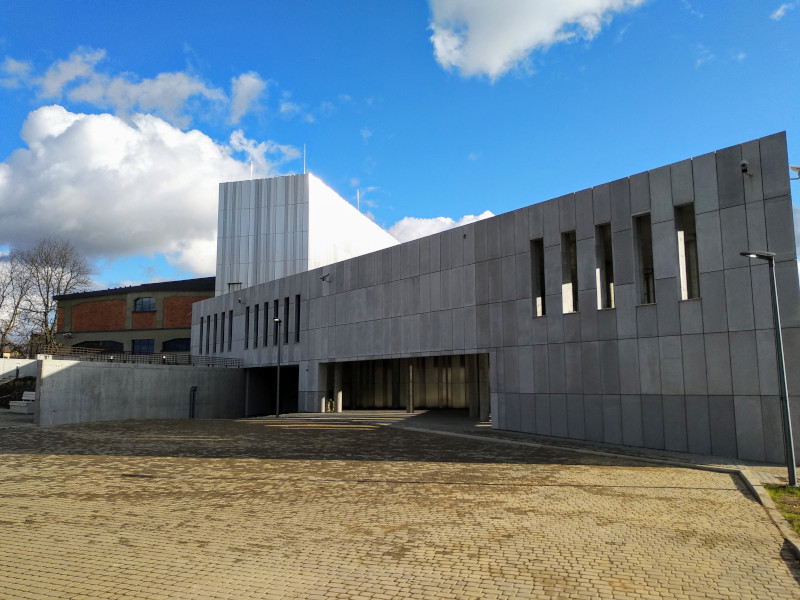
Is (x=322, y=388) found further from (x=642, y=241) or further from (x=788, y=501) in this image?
(x=788, y=501)

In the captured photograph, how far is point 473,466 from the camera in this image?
16.0 metres

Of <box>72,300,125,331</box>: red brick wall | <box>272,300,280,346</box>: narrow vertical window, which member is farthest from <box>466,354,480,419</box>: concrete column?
<box>72,300,125,331</box>: red brick wall

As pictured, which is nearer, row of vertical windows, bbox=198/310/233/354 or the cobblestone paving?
the cobblestone paving

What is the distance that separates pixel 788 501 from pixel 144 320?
67.8 meters

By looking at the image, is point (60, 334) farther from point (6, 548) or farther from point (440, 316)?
point (6, 548)

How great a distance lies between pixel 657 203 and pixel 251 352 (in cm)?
3371

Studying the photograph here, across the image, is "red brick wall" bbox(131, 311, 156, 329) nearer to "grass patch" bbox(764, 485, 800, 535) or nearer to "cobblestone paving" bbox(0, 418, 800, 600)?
"cobblestone paving" bbox(0, 418, 800, 600)

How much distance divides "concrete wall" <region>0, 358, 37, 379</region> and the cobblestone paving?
35898mm

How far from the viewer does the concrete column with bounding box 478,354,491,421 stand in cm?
3070

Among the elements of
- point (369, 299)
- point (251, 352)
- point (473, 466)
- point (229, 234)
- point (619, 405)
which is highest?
point (229, 234)

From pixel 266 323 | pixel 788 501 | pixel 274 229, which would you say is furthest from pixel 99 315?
pixel 788 501

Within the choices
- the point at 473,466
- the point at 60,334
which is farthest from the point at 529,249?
the point at 60,334

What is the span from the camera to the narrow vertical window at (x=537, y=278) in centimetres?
2488

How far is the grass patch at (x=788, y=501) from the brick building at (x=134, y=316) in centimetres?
6116
